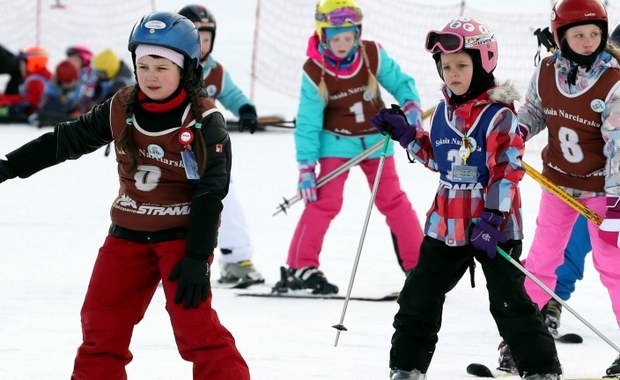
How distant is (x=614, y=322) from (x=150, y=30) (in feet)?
11.0

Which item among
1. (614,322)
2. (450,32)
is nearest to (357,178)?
(614,322)

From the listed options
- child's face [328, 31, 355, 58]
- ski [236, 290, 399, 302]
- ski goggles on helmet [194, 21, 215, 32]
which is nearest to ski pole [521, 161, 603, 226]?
ski [236, 290, 399, 302]

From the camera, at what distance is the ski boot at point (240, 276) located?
7625 mm

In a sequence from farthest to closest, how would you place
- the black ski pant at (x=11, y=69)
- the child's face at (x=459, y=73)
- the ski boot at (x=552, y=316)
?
the black ski pant at (x=11, y=69), the ski boot at (x=552, y=316), the child's face at (x=459, y=73)

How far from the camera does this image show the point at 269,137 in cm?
1545

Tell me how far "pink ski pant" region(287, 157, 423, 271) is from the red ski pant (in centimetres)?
295

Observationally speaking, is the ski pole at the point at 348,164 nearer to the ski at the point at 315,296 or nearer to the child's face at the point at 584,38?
the ski at the point at 315,296

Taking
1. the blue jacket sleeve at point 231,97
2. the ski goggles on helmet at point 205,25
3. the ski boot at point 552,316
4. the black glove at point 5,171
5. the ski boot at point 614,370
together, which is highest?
the ski goggles on helmet at point 205,25

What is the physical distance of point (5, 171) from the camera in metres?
4.40

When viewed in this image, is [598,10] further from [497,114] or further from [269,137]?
[269,137]

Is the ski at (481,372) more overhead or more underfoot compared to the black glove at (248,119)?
more underfoot

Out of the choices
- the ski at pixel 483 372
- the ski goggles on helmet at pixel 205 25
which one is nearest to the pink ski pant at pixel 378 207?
the ski goggles on helmet at pixel 205 25

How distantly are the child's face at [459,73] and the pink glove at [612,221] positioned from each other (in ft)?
2.85

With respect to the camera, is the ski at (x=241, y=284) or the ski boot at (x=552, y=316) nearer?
the ski boot at (x=552, y=316)
